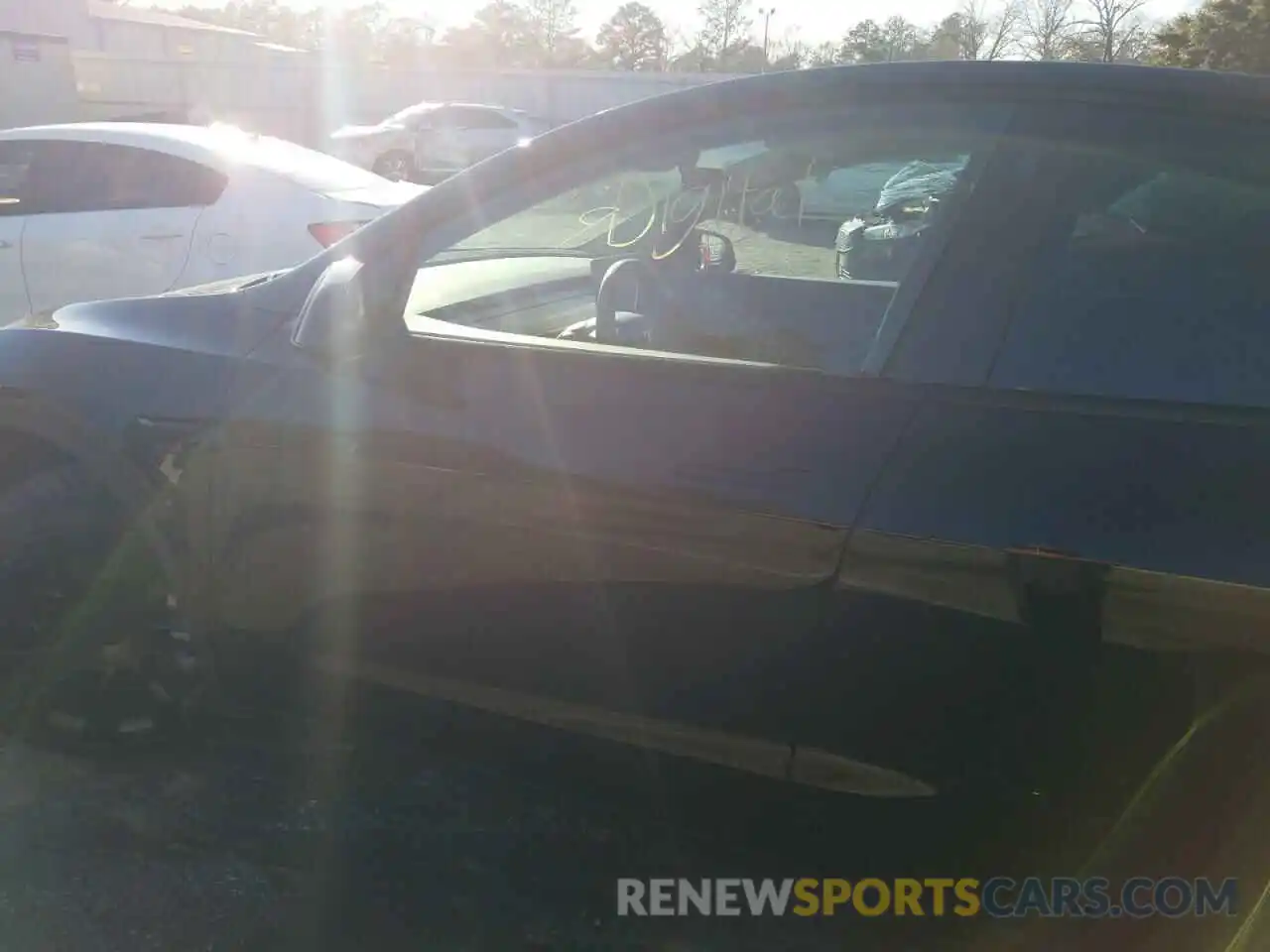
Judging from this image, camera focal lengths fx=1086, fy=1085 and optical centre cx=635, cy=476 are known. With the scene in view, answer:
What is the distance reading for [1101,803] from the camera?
1.72 meters

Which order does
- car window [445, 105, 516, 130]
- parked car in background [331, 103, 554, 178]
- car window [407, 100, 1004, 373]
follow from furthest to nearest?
car window [445, 105, 516, 130]
parked car in background [331, 103, 554, 178]
car window [407, 100, 1004, 373]

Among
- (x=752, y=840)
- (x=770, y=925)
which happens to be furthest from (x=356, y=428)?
(x=770, y=925)

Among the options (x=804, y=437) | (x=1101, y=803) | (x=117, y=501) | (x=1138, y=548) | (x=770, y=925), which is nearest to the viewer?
(x=1138, y=548)

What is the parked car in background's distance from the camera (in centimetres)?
2089

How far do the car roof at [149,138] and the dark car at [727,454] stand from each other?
10.4 ft

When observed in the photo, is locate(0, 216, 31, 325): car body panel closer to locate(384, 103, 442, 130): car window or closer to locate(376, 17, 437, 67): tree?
locate(384, 103, 442, 130): car window

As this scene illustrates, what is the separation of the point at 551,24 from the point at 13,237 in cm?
5456

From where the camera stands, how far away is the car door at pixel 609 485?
6.11ft

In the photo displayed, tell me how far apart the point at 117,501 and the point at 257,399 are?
1.45ft

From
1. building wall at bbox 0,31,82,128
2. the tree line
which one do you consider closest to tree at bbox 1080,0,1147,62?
the tree line

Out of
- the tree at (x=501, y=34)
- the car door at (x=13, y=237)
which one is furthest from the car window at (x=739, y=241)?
the tree at (x=501, y=34)

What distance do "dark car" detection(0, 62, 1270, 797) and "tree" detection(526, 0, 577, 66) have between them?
2217 inches

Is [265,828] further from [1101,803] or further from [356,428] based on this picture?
[1101,803]

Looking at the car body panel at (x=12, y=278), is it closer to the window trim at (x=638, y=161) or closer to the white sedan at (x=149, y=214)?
the white sedan at (x=149, y=214)
